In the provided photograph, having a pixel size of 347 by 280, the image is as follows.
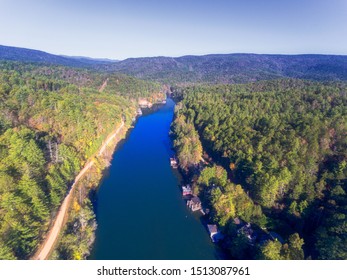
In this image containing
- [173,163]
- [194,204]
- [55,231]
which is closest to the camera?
[55,231]

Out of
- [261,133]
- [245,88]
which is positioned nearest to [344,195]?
[261,133]

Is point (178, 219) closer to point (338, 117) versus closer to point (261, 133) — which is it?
point (261, 133)

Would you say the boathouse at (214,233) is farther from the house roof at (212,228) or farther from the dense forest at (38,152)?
the dense forest at (38,152)

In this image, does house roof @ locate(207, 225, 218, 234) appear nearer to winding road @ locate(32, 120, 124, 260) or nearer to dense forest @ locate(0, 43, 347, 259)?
dense forest @ locate(0, 43, 347, 259)

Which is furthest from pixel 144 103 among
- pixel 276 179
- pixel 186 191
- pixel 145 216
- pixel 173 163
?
pixel 276 179

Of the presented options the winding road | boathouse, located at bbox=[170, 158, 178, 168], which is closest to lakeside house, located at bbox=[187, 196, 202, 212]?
boathouse, located at bbox=[170, 158, 178, 168]

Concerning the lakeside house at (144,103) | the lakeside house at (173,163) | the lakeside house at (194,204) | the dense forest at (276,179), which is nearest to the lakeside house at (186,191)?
the dense forest at (276,179)

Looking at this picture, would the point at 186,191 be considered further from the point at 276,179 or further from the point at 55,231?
the point at 55,231
